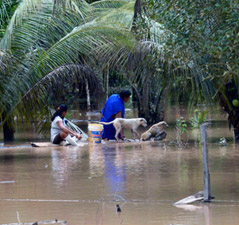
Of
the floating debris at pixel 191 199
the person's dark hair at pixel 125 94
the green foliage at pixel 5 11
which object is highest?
the green foliage at pixel 5 11

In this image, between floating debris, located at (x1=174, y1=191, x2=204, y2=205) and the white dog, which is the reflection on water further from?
the white dog

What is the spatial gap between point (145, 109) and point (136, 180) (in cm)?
1127

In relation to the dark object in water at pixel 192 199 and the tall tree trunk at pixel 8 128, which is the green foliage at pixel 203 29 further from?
the tall tree trunk at pixel 8 128

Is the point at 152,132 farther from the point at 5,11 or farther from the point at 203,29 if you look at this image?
the point at 203,29

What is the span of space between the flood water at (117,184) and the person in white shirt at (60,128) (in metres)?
0.77

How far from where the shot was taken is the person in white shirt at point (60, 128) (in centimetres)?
1413

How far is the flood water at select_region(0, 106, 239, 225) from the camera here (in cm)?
670

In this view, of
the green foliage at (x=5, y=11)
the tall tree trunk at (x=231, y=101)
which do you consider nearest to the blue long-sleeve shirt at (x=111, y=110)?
the tall tree trunk at (x=231, y=101)

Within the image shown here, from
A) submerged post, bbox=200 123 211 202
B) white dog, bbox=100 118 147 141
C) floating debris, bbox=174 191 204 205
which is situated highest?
white dog, bbox=100 118 147 141

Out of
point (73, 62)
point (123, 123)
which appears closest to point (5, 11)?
point (73, 62)

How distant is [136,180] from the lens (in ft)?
29.4

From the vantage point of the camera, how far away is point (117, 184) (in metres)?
8.64

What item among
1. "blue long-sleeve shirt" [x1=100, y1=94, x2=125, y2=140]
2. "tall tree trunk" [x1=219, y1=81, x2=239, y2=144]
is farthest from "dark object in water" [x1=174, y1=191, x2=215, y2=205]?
"blue long-sleeve shirt" [x1=100, y1=94, x2=125, y2=140]

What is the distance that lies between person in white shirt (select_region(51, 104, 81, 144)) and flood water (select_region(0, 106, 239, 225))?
771mm
